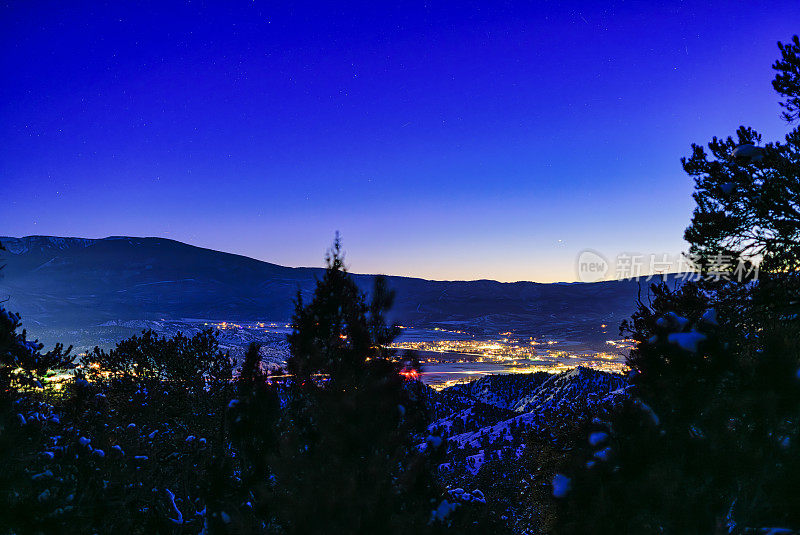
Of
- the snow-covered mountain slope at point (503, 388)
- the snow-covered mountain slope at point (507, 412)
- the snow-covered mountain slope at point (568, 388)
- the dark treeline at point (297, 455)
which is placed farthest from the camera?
the snow-covered mountain slope at point (503, 388)

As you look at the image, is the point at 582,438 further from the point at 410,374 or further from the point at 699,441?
the point at 410,374

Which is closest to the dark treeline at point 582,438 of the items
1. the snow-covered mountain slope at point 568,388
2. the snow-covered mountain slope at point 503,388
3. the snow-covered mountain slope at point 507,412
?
the snow-covered mountain slope at point 507,412

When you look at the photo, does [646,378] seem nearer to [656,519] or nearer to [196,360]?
[656,519]

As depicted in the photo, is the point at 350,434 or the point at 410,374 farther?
the point at 410,374

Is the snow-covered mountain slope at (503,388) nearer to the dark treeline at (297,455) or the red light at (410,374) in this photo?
the dark treeline at (297,455)

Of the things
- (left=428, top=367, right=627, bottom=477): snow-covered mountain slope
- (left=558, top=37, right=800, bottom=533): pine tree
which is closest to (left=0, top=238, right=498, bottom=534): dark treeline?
(left=558, top=37, right=800, bottom=533): pine tree

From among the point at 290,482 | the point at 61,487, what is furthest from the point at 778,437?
the point at 61,487

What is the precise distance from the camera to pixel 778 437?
6238 mm

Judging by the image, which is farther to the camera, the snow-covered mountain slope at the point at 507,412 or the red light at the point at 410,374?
the snow-covered mountain slope at the point at 507,412

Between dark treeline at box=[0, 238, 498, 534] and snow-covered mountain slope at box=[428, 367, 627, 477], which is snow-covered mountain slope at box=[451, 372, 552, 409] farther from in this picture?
dark treeline at box=[0, 238, 498, 534]

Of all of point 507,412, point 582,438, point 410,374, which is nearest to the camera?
point 410,374

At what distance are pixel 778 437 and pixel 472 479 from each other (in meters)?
43.1

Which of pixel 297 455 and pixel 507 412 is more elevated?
pixel 297 455

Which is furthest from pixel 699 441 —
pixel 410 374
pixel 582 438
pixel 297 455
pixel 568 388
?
pixel 568 388
